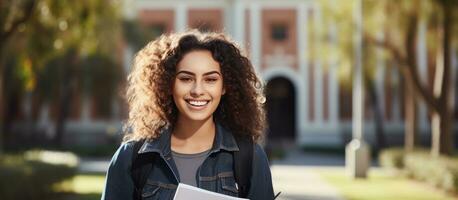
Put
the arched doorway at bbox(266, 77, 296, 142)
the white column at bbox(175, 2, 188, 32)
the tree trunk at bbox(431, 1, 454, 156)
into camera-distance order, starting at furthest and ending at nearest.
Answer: the arched doorway at bbox(266, 77, 296, 142) < the white column at bbox(175, 2, 188, 32) < the tree trunk at bbox(431, 1, 454, 156)

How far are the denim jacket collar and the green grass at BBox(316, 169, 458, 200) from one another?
13.0 m

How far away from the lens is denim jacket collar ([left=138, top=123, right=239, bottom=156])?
3068 mm

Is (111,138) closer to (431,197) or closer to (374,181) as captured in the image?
(374,181)

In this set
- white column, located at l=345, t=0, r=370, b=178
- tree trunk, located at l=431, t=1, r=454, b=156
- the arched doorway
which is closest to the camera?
tree trunk, located at l=431, t=1, r=454, b=156

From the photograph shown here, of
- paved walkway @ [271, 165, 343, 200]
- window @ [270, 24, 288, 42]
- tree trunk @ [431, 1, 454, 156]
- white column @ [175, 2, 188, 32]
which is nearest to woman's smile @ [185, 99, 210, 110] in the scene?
paved walkway @ [271, 165, 343, 200]

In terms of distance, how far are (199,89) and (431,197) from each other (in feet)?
45.4

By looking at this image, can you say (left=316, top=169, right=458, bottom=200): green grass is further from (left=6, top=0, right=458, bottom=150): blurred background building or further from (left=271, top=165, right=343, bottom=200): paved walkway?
(left=6, top=0, right=458, bottom=150): blurred background building

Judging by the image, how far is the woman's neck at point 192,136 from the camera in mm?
3152

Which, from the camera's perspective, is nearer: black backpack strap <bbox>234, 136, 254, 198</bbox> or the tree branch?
black backpack strap <bbox>234, 136, 254, 198</bbox>

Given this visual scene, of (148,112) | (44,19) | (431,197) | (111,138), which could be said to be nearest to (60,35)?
(44,19)

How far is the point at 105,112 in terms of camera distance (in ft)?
124

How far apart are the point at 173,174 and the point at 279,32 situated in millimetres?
41229

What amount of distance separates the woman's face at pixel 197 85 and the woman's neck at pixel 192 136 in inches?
1.7

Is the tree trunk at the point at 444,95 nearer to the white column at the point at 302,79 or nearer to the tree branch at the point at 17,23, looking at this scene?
the tree branch at the point at 17,23
